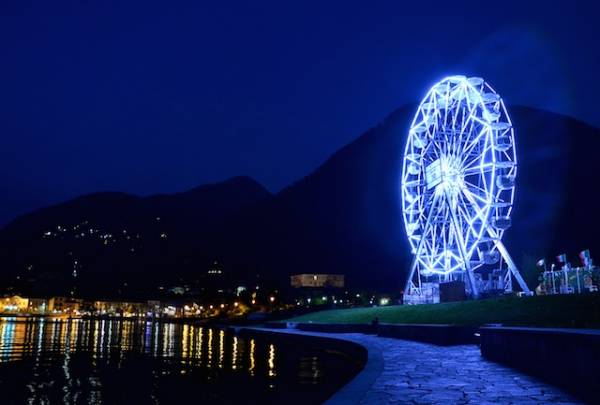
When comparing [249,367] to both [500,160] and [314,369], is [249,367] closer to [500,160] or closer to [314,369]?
[314,369]

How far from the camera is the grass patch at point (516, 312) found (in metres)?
21.9

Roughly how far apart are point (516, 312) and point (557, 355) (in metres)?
17.4

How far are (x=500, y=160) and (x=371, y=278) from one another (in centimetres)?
12348

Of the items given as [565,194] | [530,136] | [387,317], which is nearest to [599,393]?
[387,317]

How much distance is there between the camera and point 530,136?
185125 mm

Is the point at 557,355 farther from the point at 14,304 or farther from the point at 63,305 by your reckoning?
the point at 63,305

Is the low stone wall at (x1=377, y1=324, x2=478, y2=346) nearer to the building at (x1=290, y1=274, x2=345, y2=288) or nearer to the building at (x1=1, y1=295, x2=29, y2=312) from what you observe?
the building at (x1=290, y1=274, x2=345, y2=288)

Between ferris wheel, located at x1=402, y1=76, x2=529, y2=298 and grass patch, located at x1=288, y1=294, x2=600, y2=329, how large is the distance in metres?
7.18

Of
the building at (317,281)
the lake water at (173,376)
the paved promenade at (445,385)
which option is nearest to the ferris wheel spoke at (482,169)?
the lake water at (173,376)

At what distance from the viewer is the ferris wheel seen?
41281 millimetres

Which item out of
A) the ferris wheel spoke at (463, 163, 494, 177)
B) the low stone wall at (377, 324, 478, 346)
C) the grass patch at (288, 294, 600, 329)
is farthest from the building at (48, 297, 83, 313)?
the low stone wall at (377, 324, 478, 346)

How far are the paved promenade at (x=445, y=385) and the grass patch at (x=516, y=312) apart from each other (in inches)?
314

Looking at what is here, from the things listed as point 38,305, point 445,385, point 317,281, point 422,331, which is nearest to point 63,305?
point 38,305

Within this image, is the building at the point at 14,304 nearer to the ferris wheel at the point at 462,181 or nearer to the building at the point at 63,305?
the building at the point at 63,305
